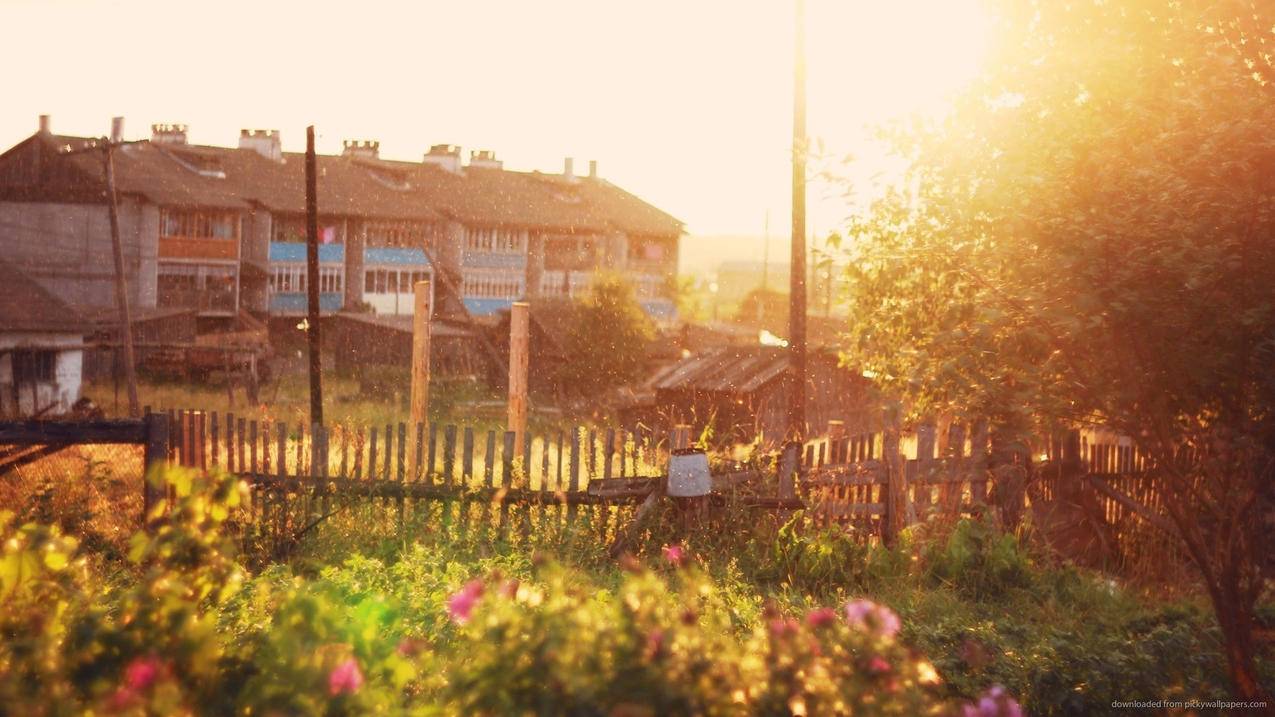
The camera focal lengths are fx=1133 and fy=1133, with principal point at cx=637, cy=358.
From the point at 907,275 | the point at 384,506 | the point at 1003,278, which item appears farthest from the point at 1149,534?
the point at 384,506

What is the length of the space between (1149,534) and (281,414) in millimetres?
25891

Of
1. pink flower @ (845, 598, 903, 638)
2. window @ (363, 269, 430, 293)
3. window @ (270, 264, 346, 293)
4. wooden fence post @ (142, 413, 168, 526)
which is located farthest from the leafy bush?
window @ (363, 269, 430, 293)

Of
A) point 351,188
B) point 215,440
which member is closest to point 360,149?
point 351,188

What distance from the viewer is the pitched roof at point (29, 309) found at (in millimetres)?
32594

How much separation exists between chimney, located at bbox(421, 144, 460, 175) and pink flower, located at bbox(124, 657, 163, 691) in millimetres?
62329

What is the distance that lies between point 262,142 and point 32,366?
28.2 metres

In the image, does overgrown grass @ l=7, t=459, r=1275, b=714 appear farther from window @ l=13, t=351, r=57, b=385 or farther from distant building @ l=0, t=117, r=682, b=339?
distant building @ l=0, t=117, r=682, b=339

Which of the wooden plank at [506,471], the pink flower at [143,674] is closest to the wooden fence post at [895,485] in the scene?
the wooden plank at [506,471]

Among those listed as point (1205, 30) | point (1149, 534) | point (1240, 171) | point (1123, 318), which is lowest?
point (1149, 534)

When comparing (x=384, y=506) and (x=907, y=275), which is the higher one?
(x=907, y=275)

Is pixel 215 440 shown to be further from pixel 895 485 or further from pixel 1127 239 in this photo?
pixel 1127 239

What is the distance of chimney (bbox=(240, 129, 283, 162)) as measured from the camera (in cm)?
5869

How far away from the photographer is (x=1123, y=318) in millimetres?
5801

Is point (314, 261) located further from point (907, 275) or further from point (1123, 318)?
point (1123, 318)
